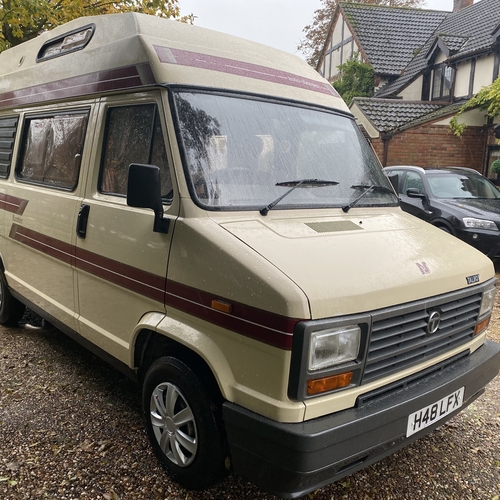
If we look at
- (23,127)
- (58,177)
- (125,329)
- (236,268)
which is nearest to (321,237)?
(236,268)

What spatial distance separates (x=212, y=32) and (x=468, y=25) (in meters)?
21.1

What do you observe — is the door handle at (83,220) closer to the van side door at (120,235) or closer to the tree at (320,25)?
the van side door at (120,235)

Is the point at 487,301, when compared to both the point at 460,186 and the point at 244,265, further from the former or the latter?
the point at 460,186

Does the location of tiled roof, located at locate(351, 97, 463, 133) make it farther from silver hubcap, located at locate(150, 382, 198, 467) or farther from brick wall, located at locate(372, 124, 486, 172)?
silver hubcap, located at locate(150, 382, 198, 467)

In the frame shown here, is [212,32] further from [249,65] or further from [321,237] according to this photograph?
[321,237]

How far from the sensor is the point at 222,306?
2477 millimetres

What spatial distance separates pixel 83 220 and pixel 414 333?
7.72 ft

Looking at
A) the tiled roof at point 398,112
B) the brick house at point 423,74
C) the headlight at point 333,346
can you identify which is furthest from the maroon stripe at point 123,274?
the tiled roof at point 398,112

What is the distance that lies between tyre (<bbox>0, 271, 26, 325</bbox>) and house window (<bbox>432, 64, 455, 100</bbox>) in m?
18.4

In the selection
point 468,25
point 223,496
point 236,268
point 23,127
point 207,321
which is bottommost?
point 223,496

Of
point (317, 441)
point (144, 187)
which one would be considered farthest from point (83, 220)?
point (317, 441)

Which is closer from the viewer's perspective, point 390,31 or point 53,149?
point 53,149

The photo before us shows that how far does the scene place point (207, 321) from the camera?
258cm

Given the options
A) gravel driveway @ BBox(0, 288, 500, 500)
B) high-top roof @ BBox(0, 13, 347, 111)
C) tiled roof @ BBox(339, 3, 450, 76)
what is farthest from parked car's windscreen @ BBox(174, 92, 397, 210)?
tiled roof @ BBox(339, 3, 450, 76)
